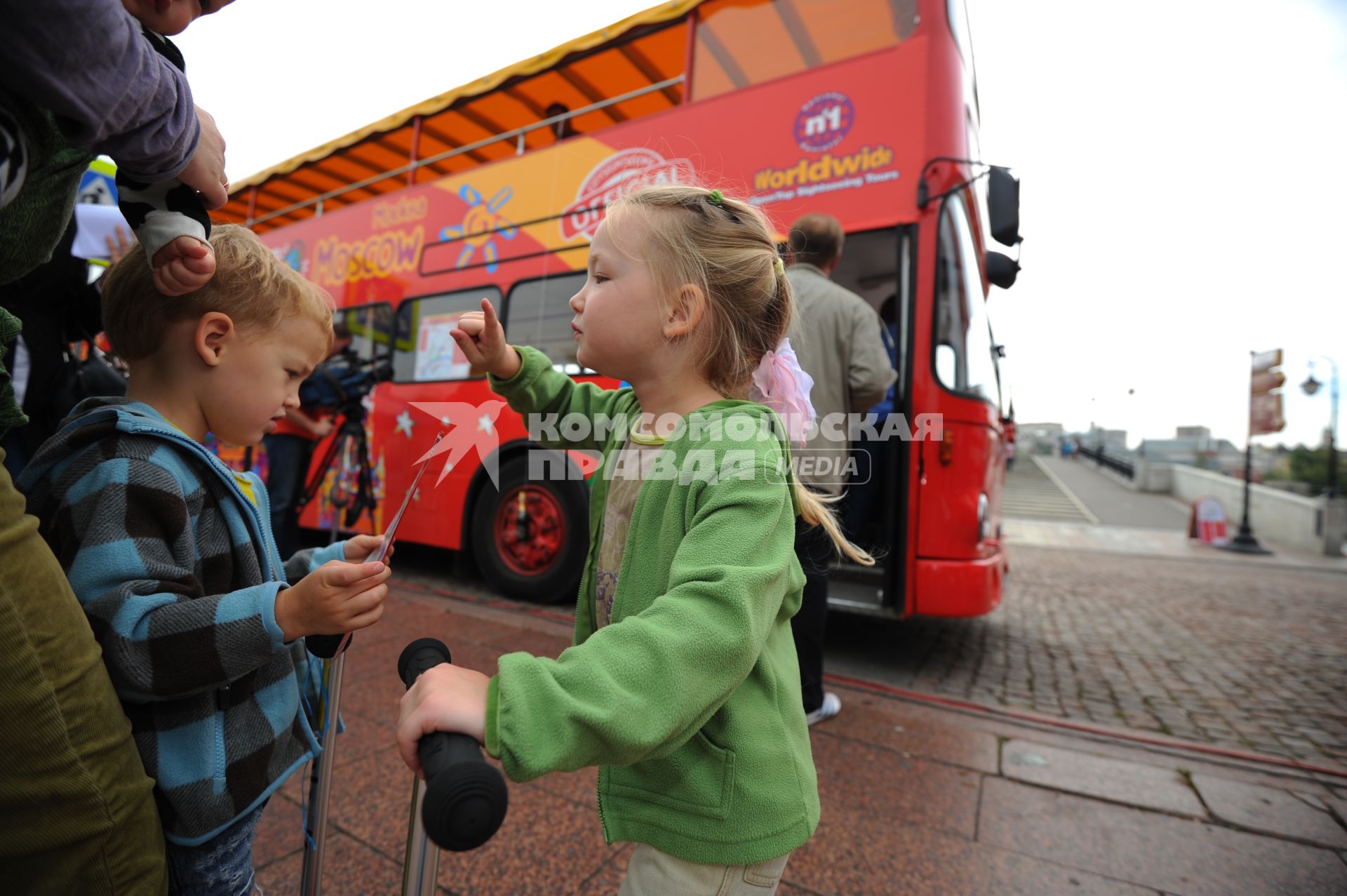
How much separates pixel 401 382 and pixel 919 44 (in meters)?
4.38

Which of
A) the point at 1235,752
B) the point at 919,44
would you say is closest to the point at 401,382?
the point at 919,44

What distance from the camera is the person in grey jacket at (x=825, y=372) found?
9.50ft

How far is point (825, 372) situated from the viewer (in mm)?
3145

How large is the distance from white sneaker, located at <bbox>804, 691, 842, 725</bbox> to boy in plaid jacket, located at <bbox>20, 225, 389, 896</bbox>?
234cm

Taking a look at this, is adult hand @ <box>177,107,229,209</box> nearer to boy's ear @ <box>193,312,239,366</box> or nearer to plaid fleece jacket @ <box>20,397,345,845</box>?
boy's ear @ <box>193,312,239,366</box>

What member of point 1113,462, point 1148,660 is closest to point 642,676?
point 1148,660

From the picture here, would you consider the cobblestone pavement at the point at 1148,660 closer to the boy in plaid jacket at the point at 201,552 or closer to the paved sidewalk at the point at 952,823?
the paved sidewalk at the point at 952,823

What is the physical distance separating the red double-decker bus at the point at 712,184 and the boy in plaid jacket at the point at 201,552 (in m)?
2.11

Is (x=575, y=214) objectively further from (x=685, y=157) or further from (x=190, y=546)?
(x=190, y=546)

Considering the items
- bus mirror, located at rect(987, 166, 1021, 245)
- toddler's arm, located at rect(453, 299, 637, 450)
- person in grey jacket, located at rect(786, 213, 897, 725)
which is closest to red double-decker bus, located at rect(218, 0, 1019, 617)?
bus mirror, located at rect(987, 166, 1021, 245)

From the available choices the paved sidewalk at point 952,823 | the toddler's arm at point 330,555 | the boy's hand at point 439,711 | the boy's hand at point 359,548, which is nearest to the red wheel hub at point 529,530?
the paved sidewalk at point 952,823

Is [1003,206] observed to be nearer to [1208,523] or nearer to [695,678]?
[695,678]

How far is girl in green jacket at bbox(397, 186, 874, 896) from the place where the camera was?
66 cm

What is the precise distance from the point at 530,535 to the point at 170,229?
409 centimetres
